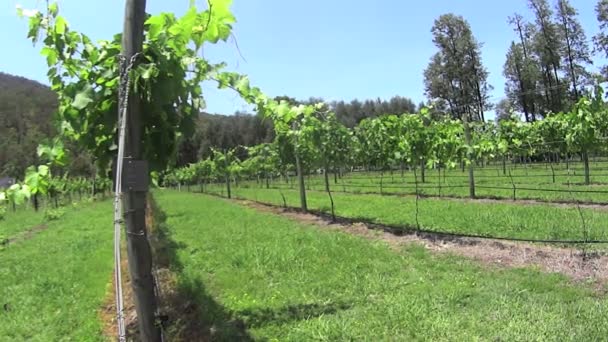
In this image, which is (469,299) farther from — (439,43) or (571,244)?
(439,43)

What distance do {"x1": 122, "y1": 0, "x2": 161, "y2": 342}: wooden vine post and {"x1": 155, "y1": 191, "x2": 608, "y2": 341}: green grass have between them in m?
1.39

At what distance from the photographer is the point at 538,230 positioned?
888cm

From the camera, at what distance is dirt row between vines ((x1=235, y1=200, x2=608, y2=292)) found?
6.11m

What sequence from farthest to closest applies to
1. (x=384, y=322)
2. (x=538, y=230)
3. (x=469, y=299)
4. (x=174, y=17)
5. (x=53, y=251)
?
(x=53, y=251)
(x=538, y=230)
(x=469, y=299)
(x=384, y=322)
(x=174, y=17)

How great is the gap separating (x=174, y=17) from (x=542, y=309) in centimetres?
403

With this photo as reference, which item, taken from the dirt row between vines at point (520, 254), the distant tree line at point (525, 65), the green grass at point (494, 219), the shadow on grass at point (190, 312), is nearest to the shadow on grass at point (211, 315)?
the shadow on grass at point (190, 312)

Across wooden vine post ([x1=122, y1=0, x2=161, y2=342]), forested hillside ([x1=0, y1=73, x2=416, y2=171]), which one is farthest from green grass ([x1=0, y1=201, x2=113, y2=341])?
forested hillside ([x1=0, y1=73, x2=416, y2=171])

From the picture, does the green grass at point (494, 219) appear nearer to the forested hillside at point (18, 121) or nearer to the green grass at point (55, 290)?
the green grass at point (55, 290)

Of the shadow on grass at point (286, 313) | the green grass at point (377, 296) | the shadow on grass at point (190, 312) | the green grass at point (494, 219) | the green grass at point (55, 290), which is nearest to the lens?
the green grass at point (377, 296)

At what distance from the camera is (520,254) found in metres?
7.14

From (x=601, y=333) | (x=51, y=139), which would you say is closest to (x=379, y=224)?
(x=601, y=333)

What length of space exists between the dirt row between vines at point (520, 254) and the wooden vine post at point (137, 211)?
4.57m

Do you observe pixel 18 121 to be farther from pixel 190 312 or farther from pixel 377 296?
pixel 377 296

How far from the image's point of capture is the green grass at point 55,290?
6.03 meters
